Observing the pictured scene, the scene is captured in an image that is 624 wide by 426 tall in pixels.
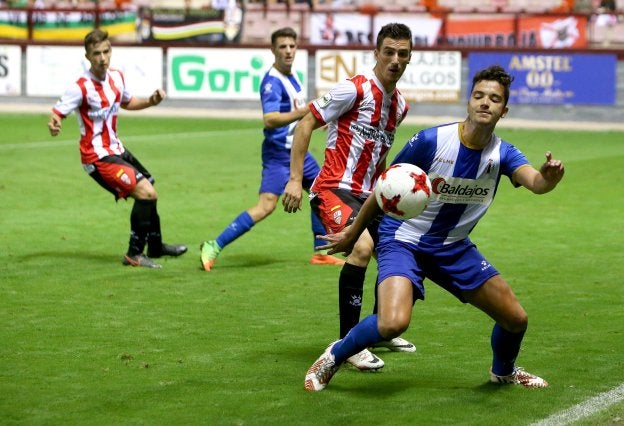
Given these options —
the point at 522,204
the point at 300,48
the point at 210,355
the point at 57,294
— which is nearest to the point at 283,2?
the point at 300,48

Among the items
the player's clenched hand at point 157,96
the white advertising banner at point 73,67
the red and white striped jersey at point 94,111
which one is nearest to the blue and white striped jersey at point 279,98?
the player's clenched hand at point 157,96

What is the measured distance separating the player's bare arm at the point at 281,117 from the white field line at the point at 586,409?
3.69 metres

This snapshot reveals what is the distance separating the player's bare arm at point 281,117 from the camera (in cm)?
976

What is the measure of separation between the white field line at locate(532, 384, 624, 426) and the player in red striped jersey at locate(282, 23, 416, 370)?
1.54 m

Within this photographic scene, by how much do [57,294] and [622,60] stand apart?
18.5 m

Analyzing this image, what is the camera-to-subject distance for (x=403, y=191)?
6.44 meters

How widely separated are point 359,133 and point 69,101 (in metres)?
4.12

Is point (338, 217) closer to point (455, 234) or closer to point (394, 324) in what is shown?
point (455, 234)

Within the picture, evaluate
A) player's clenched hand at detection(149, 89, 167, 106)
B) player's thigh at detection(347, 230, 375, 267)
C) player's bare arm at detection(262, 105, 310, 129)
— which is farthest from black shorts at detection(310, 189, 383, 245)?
player's clenched hand at detection(149, 89, 167, 106)

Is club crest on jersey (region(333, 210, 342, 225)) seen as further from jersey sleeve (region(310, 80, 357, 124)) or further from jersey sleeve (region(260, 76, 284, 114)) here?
jersey sleeve (region(260, 76, 284, 114))

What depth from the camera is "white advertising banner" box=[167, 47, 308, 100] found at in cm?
2758

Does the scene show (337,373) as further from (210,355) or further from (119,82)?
(119,82)

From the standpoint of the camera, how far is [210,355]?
7.85m

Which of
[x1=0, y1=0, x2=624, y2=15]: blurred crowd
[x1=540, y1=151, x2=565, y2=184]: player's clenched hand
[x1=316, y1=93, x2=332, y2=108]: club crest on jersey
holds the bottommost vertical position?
[x1=540, y1=151, x2=565, y2=184]: player's clenched hand
